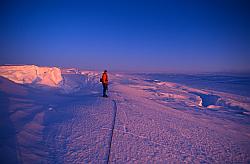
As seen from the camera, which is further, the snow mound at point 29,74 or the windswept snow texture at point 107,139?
the snow mound at point 29,74

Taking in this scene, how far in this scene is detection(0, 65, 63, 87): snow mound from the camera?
92.0ft

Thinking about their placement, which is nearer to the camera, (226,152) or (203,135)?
(226,152)

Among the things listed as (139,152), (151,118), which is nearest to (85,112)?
(151,118)

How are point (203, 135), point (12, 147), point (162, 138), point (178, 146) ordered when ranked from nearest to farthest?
point (12, 147), point (178, 146), point (162, 138), point (203, 135)

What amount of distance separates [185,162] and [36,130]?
18.4 ft

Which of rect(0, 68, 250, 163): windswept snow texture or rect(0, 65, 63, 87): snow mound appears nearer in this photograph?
rect(0, 68, 250, 163): windswept snow texture

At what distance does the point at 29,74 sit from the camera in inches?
1225

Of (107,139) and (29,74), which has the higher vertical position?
(29,74)

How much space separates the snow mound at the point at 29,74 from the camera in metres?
28.0

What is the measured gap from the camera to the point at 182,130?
8.87 meters

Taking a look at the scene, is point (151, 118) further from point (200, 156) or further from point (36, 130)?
point (36, 130)

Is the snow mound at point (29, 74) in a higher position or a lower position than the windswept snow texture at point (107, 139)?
higher

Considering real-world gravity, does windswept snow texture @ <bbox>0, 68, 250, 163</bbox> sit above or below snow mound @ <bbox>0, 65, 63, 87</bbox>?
below

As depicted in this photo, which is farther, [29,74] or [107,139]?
[29,74]
